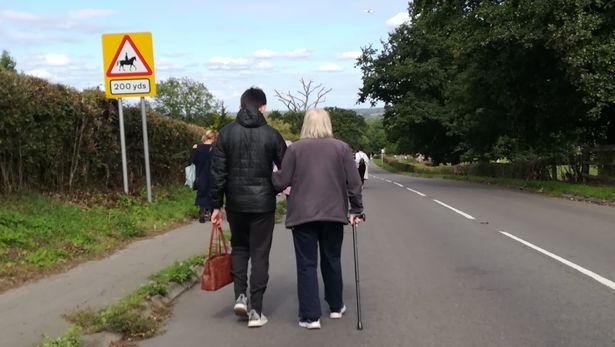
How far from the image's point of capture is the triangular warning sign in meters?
11.6

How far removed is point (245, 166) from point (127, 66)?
6.93m

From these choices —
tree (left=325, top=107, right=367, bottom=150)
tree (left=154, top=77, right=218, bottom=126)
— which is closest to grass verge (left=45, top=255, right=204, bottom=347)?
tree (left=154, top=77, right=218, bottom=126)

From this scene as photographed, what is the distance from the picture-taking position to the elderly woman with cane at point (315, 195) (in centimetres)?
556

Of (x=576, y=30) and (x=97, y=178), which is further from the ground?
(x=576, y=30)

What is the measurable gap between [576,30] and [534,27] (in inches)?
70.0

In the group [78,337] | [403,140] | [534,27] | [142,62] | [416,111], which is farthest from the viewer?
[403,140]

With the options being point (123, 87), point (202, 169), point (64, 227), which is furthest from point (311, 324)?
point (123, 87)

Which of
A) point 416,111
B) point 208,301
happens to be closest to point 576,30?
point 208,301

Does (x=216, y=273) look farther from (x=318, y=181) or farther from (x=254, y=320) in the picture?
(x=318, y=181)

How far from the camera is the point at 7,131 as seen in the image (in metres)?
8.97

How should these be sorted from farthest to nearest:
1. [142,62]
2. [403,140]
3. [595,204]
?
[403,140], [595,204], [142,62]

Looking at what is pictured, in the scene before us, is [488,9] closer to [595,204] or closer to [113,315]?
[595,204]

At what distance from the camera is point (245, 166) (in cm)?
565

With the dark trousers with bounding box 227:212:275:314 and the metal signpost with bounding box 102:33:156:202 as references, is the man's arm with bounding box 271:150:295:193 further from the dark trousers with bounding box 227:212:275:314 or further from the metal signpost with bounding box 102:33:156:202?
the metal signpost with bounding box 102:33:156:202
